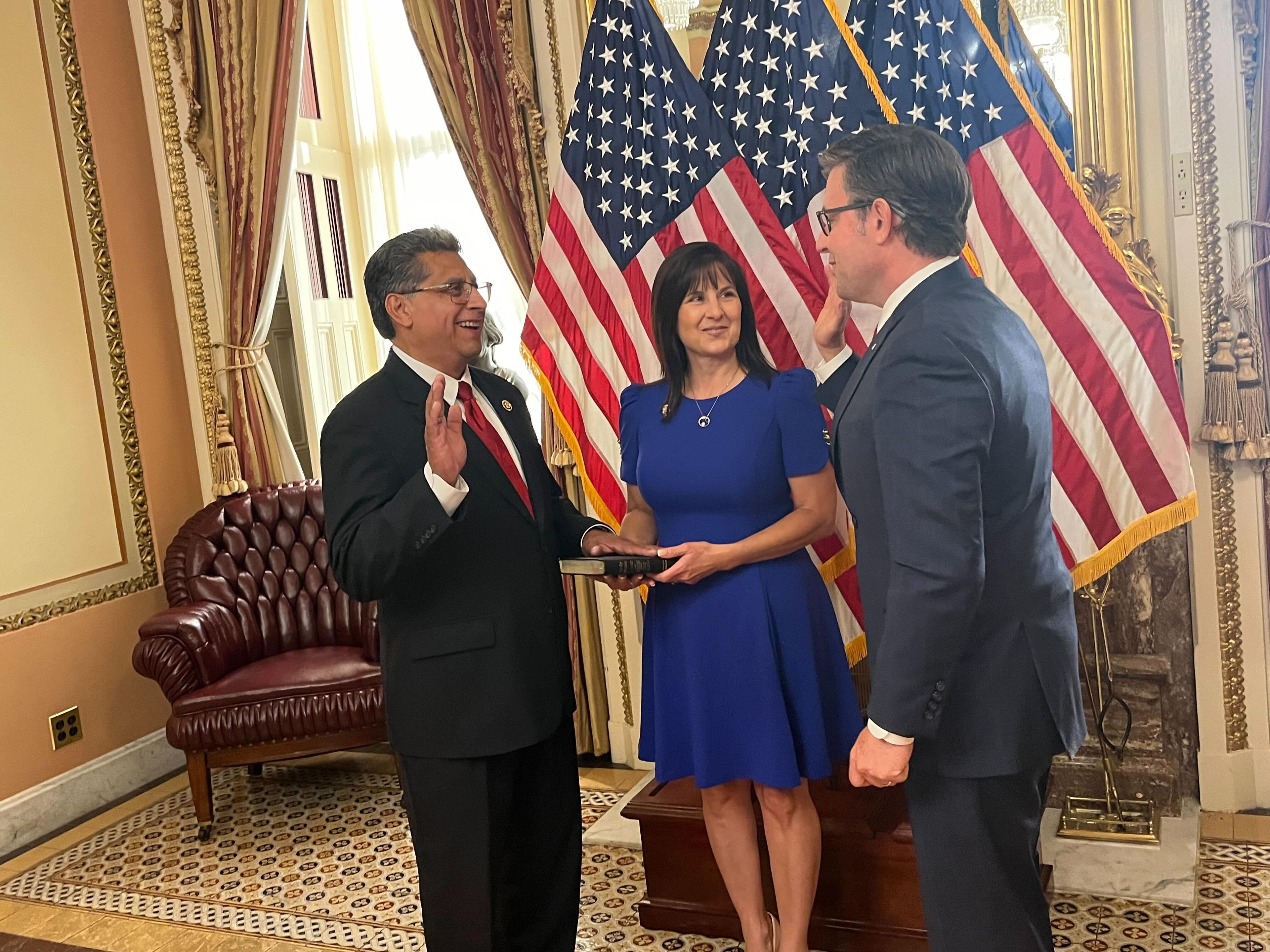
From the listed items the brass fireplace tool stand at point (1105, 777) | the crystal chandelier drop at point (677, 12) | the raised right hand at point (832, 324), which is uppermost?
the crystal chandelier drop at point (677, 12)

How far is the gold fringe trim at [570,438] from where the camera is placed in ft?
11.2

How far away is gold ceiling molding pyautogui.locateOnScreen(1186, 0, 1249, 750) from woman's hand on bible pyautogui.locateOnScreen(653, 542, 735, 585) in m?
1.76

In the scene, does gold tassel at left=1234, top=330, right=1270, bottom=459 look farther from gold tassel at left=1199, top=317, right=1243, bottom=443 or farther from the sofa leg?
the sofa leg

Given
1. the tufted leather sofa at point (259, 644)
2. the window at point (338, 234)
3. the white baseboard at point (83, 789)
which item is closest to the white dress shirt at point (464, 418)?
the tufted leather sofa at point (259, 644)

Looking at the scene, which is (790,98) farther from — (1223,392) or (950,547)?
(950,547)

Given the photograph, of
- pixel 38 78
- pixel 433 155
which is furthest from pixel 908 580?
pixel 38 78

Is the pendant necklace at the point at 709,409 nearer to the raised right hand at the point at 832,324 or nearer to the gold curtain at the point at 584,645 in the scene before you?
the raised right hand at the point at 832,324

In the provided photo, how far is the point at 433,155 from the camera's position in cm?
462

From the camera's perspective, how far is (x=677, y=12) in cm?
372

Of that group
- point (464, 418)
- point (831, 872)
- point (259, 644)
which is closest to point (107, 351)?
point (259, 644)

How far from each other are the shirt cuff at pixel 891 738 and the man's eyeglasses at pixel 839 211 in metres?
0.79

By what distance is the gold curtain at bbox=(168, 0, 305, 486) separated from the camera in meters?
4.45

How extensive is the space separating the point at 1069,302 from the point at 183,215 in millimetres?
3713

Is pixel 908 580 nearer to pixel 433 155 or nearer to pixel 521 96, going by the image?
pixel 521 96
